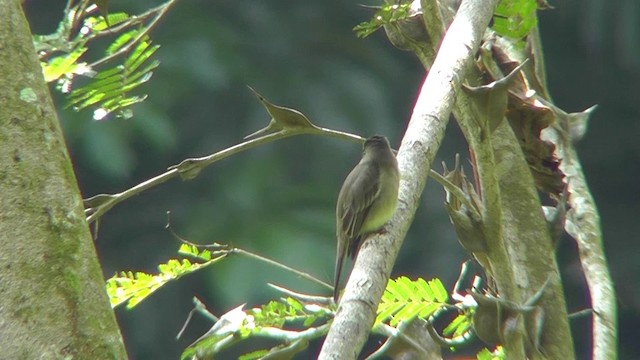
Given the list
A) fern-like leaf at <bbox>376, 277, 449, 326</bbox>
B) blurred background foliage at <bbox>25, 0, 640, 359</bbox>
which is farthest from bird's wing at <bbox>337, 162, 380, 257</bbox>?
blurred background foliage at <bbox>25, 0, 640, 359</bbox>

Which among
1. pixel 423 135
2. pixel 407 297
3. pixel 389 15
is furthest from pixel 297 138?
pixel 423 135

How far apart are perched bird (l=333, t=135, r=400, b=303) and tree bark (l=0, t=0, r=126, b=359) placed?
52.5 inches

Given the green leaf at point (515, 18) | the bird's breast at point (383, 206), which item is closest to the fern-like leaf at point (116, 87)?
the bird's breast at point (383, 206)

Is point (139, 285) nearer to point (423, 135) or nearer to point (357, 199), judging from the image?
point (357, 199)

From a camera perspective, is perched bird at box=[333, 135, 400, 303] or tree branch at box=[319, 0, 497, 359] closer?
tree branch at box=[319, 0, 497, 359]

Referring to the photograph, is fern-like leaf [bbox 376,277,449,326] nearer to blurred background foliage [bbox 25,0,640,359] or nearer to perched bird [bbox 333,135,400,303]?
perched bird [bbox 333,135,400,303]

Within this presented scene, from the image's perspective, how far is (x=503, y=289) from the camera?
2.80 meters

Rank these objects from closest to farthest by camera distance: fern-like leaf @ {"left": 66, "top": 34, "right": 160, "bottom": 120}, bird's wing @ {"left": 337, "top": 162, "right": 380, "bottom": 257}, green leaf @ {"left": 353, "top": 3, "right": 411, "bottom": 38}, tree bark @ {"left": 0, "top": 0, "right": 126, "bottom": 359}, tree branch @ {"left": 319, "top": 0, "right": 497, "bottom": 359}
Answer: tree bark @ {"left": 0, "top": 0, "right": 126, "bottom": 359} < tree branch @ {"left": 319, "top": 0, "right": 497, "bottom": 359} < green leaf @ {"left": 353, "top": 3, "right": 411, "bottom": 38} < fern-like leaf @ {"left": 66, "top": 34, "right": 160, "bottom": 120} < bird's wing @ {"left": 337, "top": 162, "right": 380, "bottom": 257}

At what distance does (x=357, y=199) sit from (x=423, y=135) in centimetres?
110

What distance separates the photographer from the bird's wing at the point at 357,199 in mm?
3570

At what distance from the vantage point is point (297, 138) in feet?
25.0

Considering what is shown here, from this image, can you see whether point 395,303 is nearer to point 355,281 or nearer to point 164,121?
point 355,281

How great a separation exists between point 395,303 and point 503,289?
21.1 inches

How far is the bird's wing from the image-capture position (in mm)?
3570
